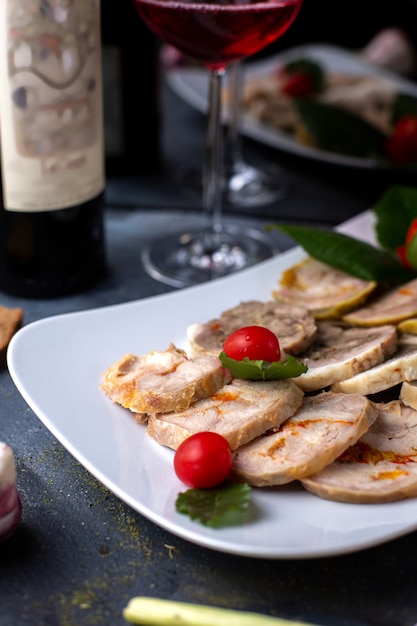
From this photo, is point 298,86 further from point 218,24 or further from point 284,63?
point 218,24

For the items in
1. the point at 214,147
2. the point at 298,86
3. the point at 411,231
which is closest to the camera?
the point at 411,231

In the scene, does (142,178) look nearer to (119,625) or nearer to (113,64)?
(113,64)

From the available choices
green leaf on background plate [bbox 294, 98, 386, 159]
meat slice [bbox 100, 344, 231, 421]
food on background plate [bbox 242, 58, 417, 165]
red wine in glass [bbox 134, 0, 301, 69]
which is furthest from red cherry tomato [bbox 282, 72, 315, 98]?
meat slice [bbox 100, 344, 231, 421]

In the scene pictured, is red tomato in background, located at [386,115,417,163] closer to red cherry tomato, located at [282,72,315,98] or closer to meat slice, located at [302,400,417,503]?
red cherry tomato, located at [282,72,315,98]

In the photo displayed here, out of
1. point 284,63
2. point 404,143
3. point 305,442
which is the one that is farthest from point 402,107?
point 305,442

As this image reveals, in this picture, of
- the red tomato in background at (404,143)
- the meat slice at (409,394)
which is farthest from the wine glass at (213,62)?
the meat slice at (409,394)

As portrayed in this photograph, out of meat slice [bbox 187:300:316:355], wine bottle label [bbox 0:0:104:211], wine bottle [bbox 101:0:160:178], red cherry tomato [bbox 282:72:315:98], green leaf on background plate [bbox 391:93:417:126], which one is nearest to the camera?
meat slice [bbox 187:300:316:355]
